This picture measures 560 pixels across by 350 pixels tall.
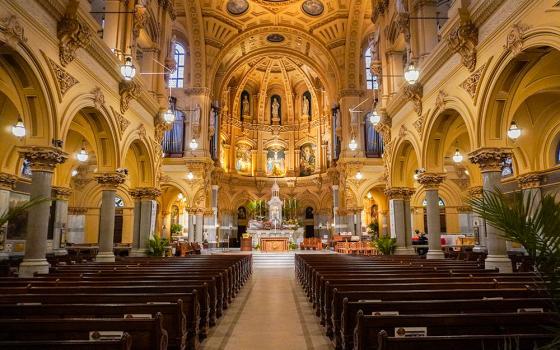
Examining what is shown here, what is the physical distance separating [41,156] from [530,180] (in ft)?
58.8

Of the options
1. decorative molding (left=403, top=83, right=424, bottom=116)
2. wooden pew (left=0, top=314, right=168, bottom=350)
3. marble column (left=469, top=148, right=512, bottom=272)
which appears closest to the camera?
wooden pew (left=0, top=314, right=168, bottom=350)

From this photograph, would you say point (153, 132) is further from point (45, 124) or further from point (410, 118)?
point (410, 118)

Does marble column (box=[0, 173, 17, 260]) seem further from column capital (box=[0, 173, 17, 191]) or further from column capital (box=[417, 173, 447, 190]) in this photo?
column capital (box=[417, 173, 447, 190])

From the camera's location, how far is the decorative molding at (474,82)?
11089mm

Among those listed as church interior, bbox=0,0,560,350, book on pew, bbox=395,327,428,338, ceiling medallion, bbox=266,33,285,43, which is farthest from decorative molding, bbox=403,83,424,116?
ceiling medallion, bbox=266,33,285,43

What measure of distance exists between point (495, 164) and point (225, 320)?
8.33 m

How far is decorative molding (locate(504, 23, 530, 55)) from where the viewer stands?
906 centimetres

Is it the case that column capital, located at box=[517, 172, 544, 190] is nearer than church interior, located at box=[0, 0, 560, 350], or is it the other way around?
church interior, located at box=[0, 0, 560, 350]

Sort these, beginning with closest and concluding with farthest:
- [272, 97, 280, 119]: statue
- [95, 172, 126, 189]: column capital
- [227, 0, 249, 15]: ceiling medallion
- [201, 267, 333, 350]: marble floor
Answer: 1. [201, 267, 333, 350]: marble floor
2. [95, 172, 126, 189]: column capital
3. [227, 0, 249, 15]: ceiling medallion
4. [272, 97, 280, 119]: statue

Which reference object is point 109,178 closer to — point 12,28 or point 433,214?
point 12,28

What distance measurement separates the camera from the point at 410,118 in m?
17.1

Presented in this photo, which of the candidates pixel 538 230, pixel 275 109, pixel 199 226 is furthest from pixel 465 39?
pixel 275 109

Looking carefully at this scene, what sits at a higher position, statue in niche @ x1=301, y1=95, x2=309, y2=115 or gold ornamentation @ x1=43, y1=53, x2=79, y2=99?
statue in niche @ x1=301, y1=95, x2=309, y2=115

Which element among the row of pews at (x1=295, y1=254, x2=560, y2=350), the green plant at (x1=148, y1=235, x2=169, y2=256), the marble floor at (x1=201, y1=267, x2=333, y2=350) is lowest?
the marble floor at (x1=201, y1=267, x2=333, y2=350)
